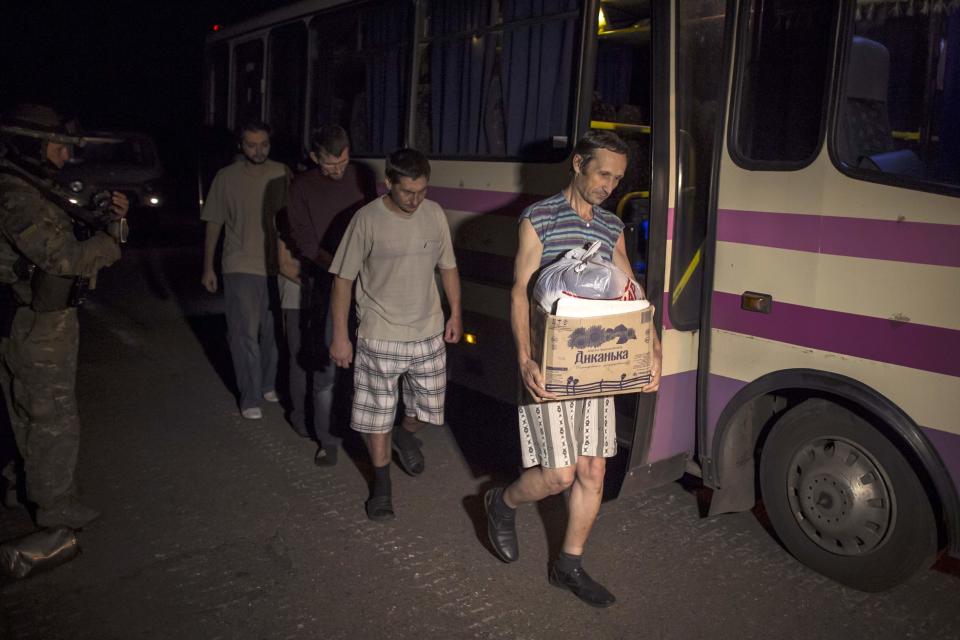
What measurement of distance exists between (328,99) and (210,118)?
3673 millimetres

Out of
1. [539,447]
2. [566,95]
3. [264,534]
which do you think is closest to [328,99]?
[566,95]

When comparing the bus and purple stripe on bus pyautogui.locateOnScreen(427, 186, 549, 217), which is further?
purple stripe on bus pyautogui.locateOnScreen(427, 186, 549, 217)

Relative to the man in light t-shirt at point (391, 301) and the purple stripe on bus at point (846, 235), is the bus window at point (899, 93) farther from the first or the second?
the man in light t-shirt at point (391, 301)

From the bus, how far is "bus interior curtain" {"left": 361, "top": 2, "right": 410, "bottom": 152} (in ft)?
4.51

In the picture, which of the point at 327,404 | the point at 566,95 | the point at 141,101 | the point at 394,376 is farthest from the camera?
the point at 141,101

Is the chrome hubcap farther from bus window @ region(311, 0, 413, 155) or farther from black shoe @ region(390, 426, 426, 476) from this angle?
bus window @ region(311, 0, 413, 155)

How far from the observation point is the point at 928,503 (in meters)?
3.64

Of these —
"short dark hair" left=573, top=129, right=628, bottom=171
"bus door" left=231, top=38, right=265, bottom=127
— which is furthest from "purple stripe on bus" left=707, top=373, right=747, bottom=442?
"bus door" left=231, top=38, right=265, bottom=127

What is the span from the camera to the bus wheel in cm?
370

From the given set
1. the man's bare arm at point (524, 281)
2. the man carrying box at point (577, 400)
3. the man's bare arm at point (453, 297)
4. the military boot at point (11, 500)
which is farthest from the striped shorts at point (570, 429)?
the military boot at point (11, 500)

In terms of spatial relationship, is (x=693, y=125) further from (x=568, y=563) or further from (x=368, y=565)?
(x=368, y=565)

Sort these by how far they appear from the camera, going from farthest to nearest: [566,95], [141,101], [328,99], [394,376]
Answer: [141,101], [328,99], [566,95], [394,376]

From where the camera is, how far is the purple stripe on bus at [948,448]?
135 inches

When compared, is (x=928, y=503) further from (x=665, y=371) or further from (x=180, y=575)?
(x=180, y=575)
